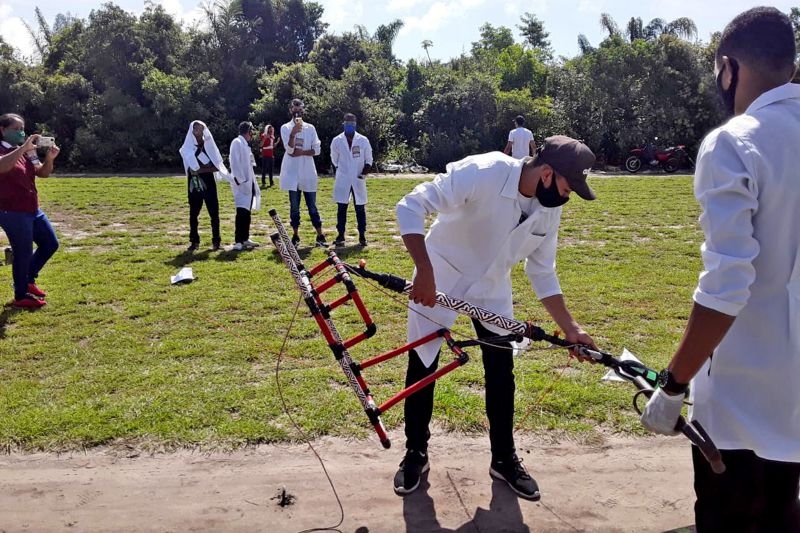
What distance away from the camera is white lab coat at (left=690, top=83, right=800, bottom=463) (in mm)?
2018

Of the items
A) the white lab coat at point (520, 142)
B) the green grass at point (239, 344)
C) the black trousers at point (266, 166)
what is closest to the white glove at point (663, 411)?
the green grass at point (239, 344)

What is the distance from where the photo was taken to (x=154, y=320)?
21.9 ft

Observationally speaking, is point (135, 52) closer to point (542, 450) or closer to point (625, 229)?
point (625, 229)

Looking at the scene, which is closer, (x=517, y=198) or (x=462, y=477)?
(x=517, y=198)

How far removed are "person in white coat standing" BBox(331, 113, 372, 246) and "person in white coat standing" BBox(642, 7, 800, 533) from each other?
8332 mm

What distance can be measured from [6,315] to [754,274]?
7060 mm

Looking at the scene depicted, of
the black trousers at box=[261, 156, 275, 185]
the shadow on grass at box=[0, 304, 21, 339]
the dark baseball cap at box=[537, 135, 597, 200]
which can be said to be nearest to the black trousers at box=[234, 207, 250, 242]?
the shadow on grass at box=[0, 304, 21, 339]

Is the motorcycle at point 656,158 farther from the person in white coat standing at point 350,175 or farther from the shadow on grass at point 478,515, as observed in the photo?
the shadow on grass at point 478,515

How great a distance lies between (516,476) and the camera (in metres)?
3.71

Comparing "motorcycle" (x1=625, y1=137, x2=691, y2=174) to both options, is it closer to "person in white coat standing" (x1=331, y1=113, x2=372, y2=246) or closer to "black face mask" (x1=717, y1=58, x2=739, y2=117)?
"person in white coat standing" (x1=331, y1=113, x2=372, y2=246)

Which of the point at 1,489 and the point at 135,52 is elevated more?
the point at 135,52

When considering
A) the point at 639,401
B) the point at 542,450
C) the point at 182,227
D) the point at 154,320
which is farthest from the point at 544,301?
the point at 182,227

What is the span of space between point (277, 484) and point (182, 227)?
900 cm

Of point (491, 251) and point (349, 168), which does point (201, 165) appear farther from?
point (491, 251)
